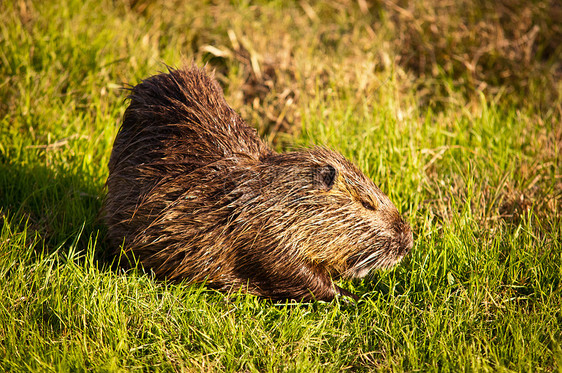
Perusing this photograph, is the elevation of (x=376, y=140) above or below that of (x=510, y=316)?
above

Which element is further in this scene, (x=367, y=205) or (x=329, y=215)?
(x=367, y=205)

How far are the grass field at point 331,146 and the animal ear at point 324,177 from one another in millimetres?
653

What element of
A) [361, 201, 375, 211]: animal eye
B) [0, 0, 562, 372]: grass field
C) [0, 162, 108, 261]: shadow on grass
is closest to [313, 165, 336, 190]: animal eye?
[361, 201, 375, 211]: animal eye

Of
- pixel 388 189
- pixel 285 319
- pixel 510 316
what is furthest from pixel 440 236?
pixel 285 319

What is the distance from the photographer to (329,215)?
2.89 m

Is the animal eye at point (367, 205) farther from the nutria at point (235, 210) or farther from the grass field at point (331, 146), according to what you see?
the grass field at point (331, 146)

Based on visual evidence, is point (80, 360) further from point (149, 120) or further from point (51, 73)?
point (51, 73)

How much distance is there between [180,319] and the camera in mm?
2723

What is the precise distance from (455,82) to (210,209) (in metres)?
3.38

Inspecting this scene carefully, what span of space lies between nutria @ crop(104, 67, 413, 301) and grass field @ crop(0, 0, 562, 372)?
15 cm

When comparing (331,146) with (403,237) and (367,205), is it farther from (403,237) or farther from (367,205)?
(403,237)

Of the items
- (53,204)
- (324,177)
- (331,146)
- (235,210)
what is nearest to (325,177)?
(324,177)

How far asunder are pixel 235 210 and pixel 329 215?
502 mm

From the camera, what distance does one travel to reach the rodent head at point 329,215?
9.31 ft
